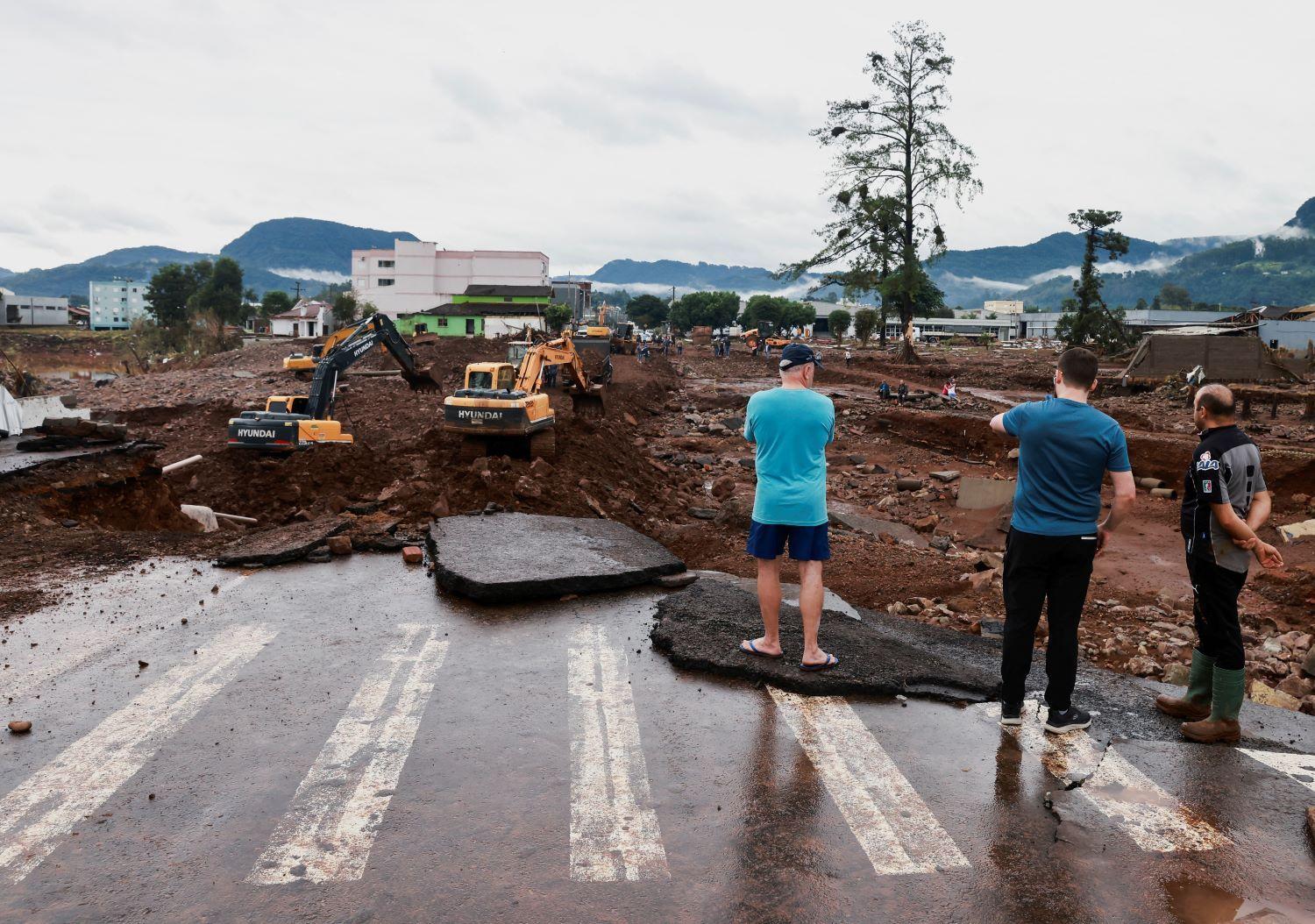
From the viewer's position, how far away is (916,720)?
5086mm

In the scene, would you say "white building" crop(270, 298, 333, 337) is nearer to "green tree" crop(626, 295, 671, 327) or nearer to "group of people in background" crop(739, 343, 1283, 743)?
"green tree" crop(626, 295, 671, 327)

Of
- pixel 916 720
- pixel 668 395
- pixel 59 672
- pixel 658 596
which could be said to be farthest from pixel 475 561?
pixel 668 395

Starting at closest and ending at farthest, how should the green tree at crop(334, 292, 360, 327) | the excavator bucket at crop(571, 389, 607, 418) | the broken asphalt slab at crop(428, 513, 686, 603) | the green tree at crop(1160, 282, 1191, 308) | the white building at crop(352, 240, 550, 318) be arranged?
the broken asphalt slab at crop(428, 513, 686, 603), the excavator bucket at crop(571, 389, 607, 418), the green tree at crop(334, 292, 360, 327), the white building at crop(352, 240, 550, 318), the green tree at crop(1160, 282, 1191, 308)

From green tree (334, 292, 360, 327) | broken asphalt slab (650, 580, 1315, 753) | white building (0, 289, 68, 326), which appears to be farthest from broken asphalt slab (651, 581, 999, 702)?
white building (0, 289, 68, 326)

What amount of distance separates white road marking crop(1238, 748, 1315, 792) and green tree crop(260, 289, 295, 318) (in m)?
131

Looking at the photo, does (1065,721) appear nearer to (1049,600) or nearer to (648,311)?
(1049,600)

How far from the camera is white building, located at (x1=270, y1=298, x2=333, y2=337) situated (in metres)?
98.9

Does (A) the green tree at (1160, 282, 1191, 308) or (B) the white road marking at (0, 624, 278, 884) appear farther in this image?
A: (A) the green tree at (1160, 282, 1191, 308)

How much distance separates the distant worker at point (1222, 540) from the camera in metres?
4.77

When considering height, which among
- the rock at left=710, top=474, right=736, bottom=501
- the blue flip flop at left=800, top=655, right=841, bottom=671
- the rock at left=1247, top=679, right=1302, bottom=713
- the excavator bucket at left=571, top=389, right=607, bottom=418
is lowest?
the rock at left=710, top=474, right=736, bottom=501

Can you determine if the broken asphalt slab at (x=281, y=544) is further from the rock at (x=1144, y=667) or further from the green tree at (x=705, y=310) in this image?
the green tree at (x=705, y=310)

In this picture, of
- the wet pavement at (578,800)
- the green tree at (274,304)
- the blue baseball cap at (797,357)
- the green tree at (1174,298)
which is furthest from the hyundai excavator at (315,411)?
the green tree at (1174,298)

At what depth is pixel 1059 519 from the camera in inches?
186

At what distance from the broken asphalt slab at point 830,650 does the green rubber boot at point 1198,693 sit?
1048 mm
